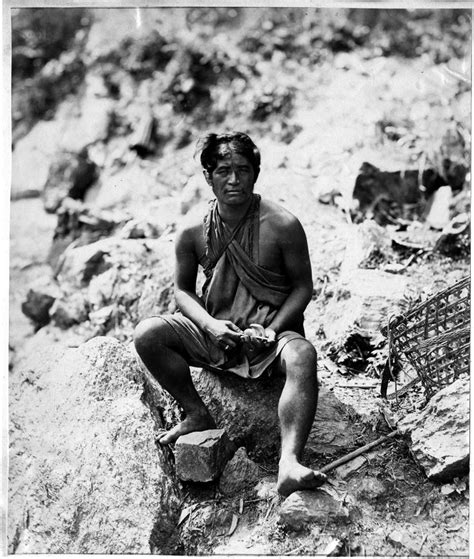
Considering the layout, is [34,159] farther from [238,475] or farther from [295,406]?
[295,406]

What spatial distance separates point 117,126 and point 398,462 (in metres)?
4.89

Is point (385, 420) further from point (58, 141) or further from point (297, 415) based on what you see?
point (58, 141)

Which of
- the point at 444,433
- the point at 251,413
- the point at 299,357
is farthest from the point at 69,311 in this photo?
the point at 444,433

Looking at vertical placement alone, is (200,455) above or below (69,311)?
above

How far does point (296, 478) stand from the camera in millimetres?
3537

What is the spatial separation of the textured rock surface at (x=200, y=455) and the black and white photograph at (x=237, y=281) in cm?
1

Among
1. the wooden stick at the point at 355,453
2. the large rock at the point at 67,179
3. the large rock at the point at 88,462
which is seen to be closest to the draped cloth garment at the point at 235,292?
the large rock at the point at 88,462

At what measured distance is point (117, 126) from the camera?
25.7ft

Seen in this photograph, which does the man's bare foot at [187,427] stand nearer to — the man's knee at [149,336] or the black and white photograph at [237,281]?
the black and white photograph at [237,281]

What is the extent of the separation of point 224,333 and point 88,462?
0.92 m

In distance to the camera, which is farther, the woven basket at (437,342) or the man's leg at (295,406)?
the woven basket at (437,342)

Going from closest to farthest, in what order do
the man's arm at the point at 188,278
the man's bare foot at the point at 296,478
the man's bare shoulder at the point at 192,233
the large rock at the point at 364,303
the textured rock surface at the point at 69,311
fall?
1. the man's bare foot at the point at 296,478
2. the man's arm at the point at 188,278
3. the man's bare shoulder at the point at 192,233
4. the large rock at the point at 364,303
5. the textured rock surface at the point at 69,311

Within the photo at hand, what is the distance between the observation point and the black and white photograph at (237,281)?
12.6 ft

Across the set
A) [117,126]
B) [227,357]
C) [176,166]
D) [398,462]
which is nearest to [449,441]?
[398,462]
